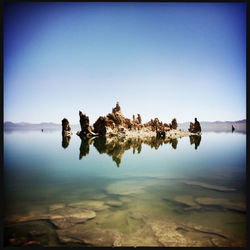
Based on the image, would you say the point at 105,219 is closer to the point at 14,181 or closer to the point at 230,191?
the point at 230,191

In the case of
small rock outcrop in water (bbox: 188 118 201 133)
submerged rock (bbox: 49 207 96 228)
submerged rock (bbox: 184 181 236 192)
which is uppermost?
small rock outcrop in water (bbox: 188 118 201 133)

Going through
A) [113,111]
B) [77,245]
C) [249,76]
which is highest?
[113,111]

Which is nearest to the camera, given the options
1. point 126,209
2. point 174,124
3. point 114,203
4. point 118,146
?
point 126,209

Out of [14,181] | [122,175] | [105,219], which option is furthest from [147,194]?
[14,181]

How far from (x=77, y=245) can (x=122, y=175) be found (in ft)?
22.7

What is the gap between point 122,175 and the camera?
11539 mm

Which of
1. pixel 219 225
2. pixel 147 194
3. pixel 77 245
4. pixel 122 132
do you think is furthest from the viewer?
pixel 122 132

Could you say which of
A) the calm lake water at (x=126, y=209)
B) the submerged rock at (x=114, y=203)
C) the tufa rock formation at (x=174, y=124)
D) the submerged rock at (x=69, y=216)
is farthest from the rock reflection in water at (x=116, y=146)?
the tufa rock formation at (x=174, y=124)

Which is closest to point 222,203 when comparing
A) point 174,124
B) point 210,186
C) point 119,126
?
point 210,186

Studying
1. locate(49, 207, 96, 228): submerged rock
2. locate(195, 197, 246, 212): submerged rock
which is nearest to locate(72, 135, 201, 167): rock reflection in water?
locate(195, 197, 246, 212): submerged rock

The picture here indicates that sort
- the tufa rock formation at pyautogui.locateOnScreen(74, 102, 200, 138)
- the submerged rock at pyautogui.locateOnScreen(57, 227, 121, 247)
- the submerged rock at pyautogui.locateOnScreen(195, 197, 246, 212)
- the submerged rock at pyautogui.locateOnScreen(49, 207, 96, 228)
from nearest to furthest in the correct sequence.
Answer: the submerged rock at pyautogui.locateOnScreen(57, 227, 121, 247), the submerged rock at pyautogui.locateOnScreen(49, 207, 96, 228), the submerged rock at pyautogui.locateOnScreen(195, 197, 246, 212), the tufa rock formation at pyautogui.locateOnScreen(74, 102, 200, 138)

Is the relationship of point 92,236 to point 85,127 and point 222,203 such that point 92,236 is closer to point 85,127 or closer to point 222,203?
point 222,203

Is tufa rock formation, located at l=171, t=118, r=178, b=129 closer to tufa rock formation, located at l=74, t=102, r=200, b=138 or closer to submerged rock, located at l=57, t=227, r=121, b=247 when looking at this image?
tufa rock formation, located at l=74, t=102, r=200, b=138

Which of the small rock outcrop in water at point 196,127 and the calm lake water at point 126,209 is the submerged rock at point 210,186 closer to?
the calm lake water at point 126,209
